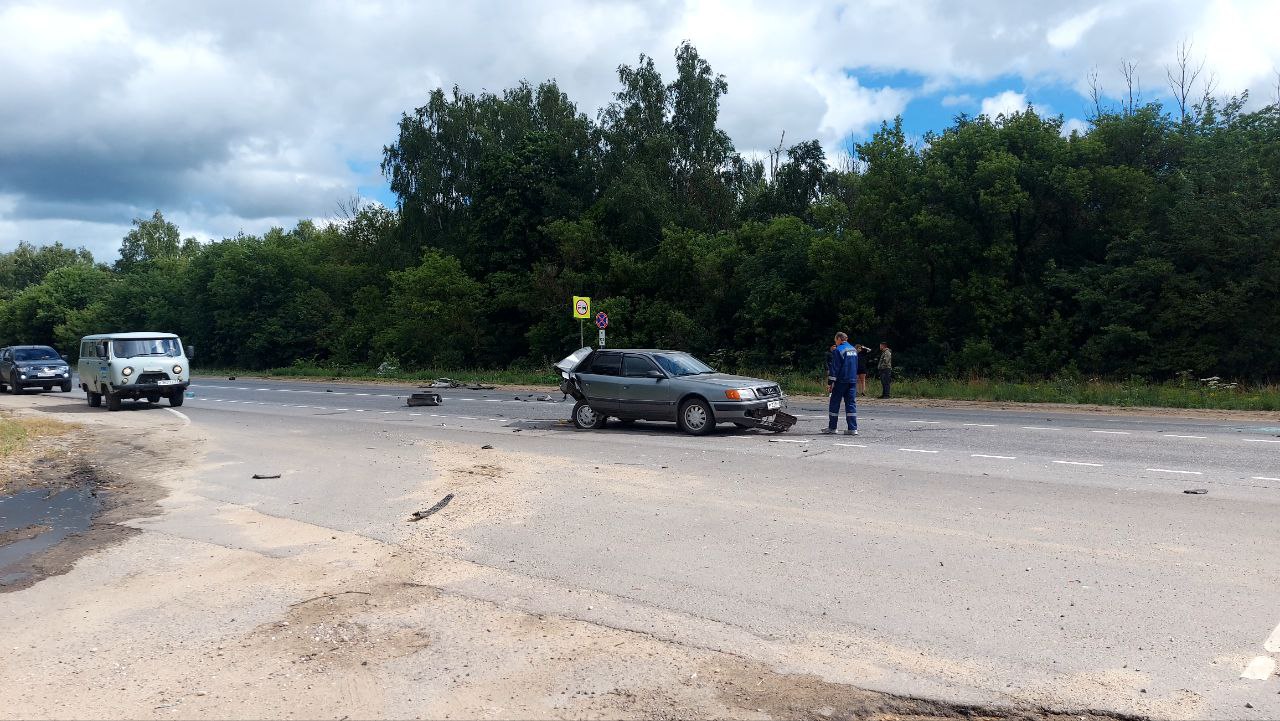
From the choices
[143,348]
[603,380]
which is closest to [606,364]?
[603,380]

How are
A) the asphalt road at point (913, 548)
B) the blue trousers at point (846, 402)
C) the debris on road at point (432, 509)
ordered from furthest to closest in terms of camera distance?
the blue trousers at point (846, 402), the debris on road at point (432, 509), the asphalt road at point (913, 548)

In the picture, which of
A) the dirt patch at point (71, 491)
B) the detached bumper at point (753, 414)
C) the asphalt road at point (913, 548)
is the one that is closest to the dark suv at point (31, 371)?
the dirt patch at point (71, 491)

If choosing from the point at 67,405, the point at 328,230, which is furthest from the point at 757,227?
the point at 328,230

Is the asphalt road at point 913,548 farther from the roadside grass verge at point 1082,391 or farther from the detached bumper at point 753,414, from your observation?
the roadside grass verge at point 1082,391

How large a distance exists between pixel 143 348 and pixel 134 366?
1.87 feet

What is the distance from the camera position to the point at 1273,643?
4.95m

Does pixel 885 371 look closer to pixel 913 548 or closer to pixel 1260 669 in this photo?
pixel 913 548

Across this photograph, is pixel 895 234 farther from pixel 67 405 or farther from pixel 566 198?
pixel 67 405

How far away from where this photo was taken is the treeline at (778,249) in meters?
27.1

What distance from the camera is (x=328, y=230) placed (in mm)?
66125

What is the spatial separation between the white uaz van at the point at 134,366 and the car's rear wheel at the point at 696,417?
16.1 metres

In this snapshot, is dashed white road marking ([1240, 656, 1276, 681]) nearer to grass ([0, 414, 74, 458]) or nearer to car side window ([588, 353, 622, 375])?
car side window ([588, 353, 622, 375])

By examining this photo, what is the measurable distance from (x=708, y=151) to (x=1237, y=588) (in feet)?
133

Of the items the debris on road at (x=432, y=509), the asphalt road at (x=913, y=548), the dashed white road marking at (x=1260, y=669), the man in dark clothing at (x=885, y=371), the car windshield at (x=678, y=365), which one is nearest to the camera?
the dashed white road marking at (x=1260, y=669)
